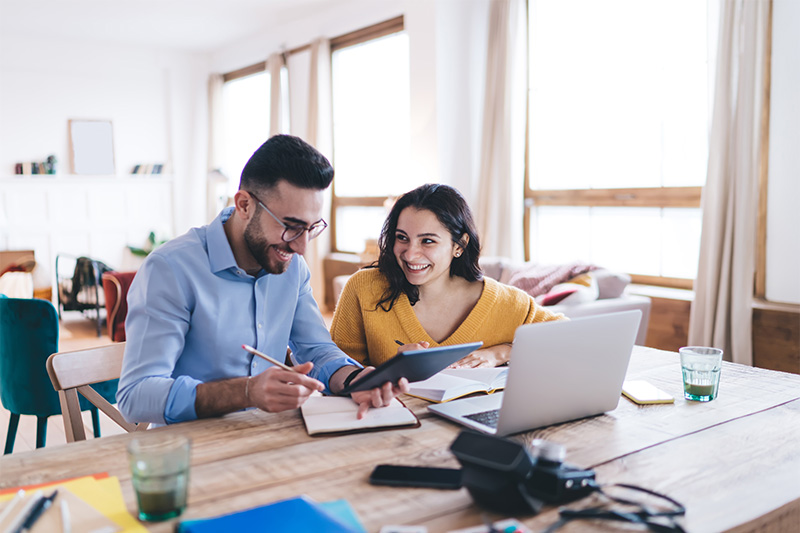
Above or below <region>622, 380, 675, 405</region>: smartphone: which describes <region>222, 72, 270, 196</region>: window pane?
above

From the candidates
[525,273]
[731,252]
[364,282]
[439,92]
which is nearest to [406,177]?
[439,92]

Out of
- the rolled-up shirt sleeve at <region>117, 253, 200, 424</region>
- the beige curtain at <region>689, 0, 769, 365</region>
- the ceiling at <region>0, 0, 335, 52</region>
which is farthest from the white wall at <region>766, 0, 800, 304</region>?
the ceiling at <region>0, 0, 335, 52</region>

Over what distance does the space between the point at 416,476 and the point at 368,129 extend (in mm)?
5859

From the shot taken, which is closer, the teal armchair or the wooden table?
the wooden table

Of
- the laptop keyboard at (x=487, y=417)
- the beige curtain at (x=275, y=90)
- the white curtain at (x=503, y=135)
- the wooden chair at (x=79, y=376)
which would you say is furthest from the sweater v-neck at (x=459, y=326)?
the beige curtain at (x=275, y=90)

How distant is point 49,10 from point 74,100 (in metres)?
1.48

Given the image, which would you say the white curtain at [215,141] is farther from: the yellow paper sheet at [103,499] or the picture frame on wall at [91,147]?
the yellow paper sheet at [103,499]

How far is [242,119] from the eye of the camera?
8695mm

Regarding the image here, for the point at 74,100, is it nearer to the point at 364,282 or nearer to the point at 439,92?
the point at 439,92

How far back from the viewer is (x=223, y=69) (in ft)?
28.8

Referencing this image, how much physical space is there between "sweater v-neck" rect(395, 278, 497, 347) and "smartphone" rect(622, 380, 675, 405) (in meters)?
0.50

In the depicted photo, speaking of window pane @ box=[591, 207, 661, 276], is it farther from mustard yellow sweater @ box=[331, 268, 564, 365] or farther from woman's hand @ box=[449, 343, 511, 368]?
woman's hand @ box=[449, 343, 511, 368]

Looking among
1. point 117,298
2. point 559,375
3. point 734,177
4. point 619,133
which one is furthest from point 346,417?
point 117,298

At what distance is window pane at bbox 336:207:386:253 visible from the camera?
6691mm
